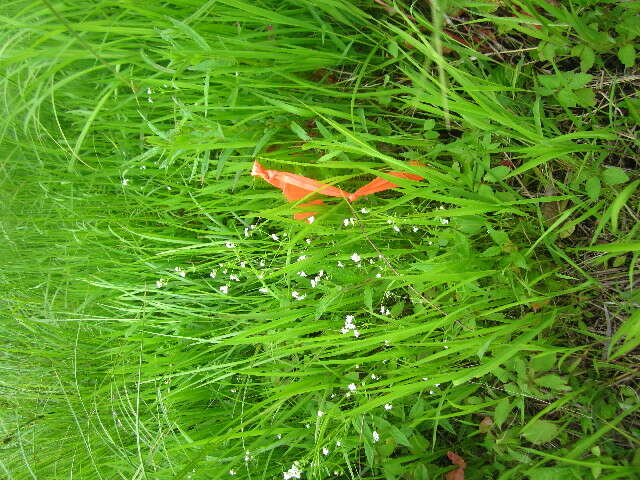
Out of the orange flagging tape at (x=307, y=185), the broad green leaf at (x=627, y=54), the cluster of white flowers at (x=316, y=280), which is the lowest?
the cluster of white flowers at (x=316, y=280)

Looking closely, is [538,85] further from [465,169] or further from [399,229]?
[399,229]

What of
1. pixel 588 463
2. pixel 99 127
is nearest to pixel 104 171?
pixel 99 127

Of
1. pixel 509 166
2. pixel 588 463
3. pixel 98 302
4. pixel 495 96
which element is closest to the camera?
pixel 588 463

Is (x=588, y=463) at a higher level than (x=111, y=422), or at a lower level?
higher

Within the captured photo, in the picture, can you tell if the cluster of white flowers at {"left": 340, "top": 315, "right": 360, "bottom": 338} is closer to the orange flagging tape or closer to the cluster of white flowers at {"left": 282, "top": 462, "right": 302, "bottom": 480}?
the orange flagging tape

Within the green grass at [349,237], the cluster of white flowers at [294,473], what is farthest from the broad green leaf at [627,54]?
the cluster of white flowers at [294,473]

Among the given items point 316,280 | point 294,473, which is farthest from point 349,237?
point 294,473

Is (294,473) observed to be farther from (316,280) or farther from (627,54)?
(627,54)

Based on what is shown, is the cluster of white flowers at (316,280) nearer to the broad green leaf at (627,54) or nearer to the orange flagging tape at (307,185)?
the orange flagging tape at (307,185)
